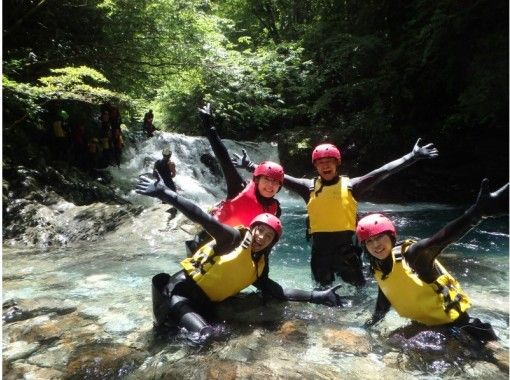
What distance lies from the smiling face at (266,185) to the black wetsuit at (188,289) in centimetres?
75

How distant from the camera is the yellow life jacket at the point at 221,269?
3.89 m

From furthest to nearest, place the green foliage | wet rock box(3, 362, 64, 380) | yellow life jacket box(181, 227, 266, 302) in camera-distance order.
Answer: the green foliage < yellow life jacket box(181, 227, 266, 302) < wet rock box(3, 362, 64, 380)

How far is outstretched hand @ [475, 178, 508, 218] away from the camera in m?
2.92

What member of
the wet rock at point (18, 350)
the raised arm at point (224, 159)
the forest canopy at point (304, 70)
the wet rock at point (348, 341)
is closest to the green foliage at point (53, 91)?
the forest canopy at point (304, 70)

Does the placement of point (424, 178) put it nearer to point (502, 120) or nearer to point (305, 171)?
point (502, 120)

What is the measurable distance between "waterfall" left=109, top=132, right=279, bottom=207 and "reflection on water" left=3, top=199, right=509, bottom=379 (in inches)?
264

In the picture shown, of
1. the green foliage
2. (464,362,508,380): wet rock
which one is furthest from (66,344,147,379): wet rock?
the green foliage

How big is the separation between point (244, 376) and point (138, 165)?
13.4 m

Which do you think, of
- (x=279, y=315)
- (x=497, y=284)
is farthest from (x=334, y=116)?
(x=279, y=315)

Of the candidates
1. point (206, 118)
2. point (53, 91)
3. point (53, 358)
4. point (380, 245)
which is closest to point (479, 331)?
point (380, 245)

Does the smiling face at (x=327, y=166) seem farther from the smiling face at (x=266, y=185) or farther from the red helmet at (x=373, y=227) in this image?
the red helmet at (x=373, y=227)

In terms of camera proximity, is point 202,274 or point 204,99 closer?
point 202,274

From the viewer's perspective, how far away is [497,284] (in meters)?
5.74

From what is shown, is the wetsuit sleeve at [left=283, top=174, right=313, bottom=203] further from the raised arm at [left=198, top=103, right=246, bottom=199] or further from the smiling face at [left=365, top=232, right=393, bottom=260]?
the smiling face at [left=365, top=232, right=393, bottom=260]
